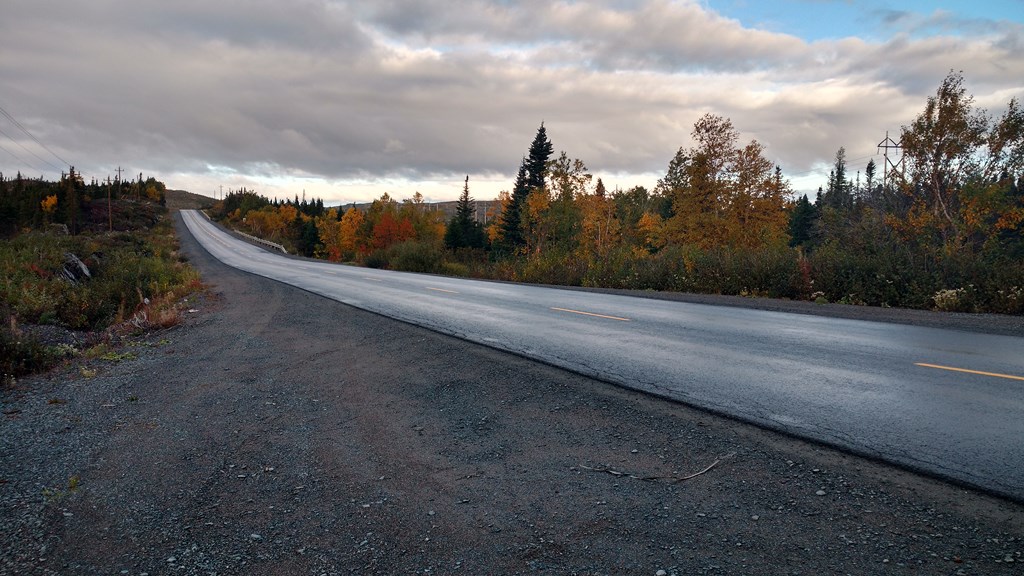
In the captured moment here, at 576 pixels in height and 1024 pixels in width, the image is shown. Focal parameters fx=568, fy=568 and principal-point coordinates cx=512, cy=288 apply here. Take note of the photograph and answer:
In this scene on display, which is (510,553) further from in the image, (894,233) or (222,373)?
(894,233)

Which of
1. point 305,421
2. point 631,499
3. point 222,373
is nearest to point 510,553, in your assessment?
point 631,499

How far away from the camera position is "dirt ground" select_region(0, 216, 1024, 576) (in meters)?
2.99

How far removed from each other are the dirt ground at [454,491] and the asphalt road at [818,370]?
391 mm

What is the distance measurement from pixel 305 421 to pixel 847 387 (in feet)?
17.6

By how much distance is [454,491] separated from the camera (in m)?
3.81

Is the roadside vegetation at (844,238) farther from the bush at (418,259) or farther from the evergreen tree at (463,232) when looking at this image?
the evergreen tree at (463,232)

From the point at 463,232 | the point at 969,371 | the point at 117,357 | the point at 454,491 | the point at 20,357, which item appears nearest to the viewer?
the point at 454,491

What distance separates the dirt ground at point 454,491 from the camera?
299 centimetres

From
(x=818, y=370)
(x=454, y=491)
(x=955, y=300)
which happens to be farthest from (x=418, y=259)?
(x=454, y=491)

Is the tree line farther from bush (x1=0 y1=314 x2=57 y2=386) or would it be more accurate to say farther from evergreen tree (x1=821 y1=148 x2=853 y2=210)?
evergreen tree (x1=821 y1=148 x2=853 y2=210)

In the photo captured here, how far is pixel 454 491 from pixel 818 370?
473 centimetres

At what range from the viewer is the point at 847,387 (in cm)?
573

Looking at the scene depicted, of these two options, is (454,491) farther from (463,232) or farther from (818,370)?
(463,232)

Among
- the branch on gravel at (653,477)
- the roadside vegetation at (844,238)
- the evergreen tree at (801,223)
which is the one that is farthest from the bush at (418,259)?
the evergreen tree at (801,223)
